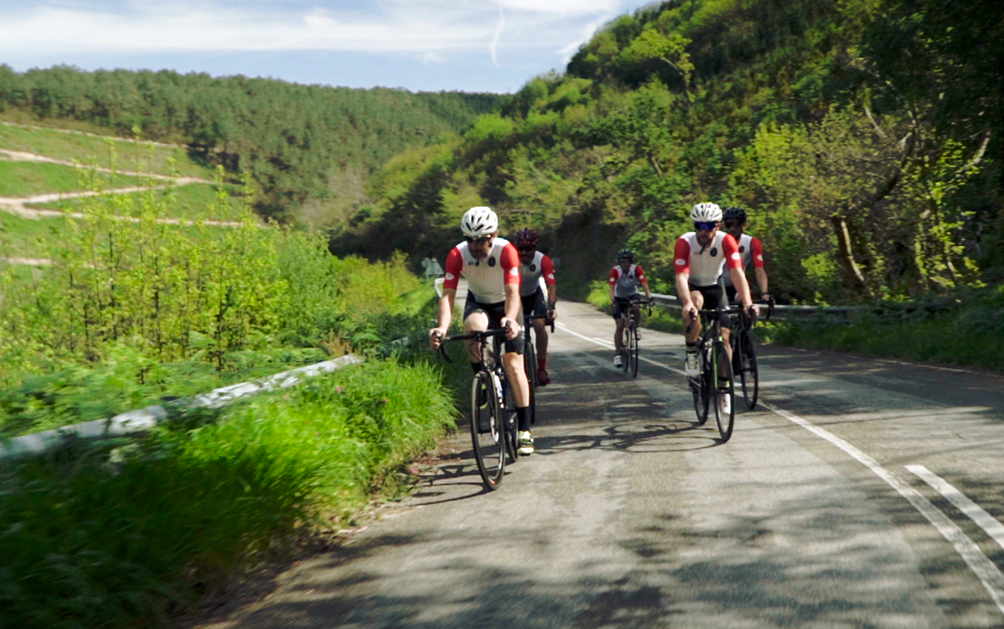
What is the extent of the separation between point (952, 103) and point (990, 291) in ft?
12.2

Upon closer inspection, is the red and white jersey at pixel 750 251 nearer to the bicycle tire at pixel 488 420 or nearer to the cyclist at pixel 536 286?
the cyclist at pixel 536 286

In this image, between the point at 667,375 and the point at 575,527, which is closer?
the point at 575,527

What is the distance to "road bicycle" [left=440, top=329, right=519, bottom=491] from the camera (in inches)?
248

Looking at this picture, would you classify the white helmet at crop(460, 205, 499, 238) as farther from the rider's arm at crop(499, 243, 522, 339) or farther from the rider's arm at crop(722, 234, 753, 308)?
the rider's arm at crop(722, 234, 753, 308)

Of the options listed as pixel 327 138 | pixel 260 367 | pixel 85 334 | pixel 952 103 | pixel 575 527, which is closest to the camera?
pixel 575 527

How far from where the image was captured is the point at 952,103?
14367mm

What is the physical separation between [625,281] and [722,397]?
7104 mm

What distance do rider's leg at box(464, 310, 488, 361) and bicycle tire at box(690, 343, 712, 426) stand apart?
2542mm

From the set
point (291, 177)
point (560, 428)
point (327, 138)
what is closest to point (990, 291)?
point (560, 428)

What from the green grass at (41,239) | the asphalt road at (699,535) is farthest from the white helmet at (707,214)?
the green grass at (41,239)

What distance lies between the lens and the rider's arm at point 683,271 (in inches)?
317

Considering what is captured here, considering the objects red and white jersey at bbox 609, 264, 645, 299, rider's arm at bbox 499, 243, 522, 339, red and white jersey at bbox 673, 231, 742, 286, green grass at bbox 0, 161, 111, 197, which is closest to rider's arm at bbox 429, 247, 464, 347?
rider's arm at bbox 499, 243, 522, 339

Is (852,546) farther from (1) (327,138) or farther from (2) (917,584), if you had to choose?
(1) (327,138)

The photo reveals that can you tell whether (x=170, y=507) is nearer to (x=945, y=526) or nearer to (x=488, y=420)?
(x=488, y=420)
